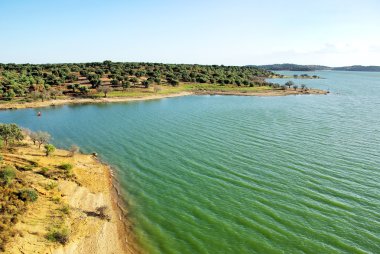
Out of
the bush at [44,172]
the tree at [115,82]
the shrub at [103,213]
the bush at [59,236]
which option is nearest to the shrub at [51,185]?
the bush at [44,172]

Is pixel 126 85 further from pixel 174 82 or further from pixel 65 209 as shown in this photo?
Answer: pixel 65 209

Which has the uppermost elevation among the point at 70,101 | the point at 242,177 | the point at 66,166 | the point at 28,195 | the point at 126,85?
the point at 126,85

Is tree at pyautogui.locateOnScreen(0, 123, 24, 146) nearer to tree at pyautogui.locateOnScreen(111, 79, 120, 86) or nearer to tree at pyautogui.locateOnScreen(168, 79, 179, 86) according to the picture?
tree at pyautogui.locateOnScreen(111, 79, 120, 86)

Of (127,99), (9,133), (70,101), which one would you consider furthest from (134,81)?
(9,133)

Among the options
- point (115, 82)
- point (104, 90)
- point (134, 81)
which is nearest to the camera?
point (104, 90)

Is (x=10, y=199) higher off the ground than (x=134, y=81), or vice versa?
(x=134, y=81)

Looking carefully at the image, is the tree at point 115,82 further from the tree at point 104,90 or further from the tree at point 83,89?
the tree at point 83,89

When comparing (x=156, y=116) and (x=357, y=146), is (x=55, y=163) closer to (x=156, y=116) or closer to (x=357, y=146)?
(x=156, y=116)

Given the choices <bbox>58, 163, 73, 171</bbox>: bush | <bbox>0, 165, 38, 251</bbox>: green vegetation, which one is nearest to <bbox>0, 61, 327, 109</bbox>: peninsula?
<bbox>58, 163, 73, 171</bbox>: bush
